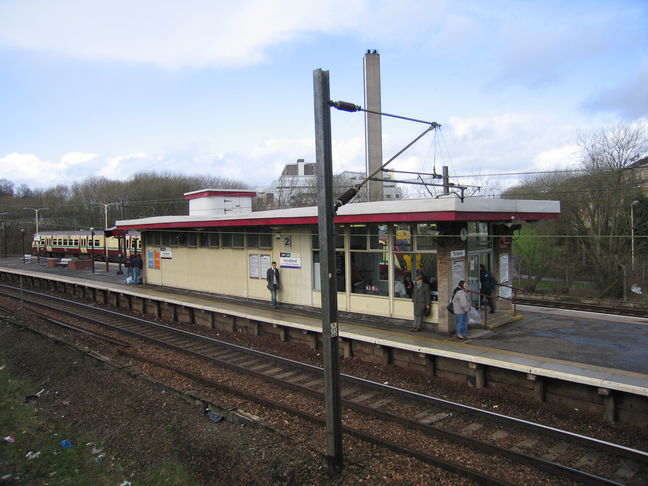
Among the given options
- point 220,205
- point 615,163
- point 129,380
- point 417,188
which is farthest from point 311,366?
point 417,188

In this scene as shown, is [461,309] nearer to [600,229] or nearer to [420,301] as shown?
[420,301]

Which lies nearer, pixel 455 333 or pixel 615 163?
pixel 455 333

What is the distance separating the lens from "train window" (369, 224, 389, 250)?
1209cm

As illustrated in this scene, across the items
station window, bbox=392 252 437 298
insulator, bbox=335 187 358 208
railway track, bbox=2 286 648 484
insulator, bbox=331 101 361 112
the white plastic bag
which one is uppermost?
insulator, bbox=331 101 361 112

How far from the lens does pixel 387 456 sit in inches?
258

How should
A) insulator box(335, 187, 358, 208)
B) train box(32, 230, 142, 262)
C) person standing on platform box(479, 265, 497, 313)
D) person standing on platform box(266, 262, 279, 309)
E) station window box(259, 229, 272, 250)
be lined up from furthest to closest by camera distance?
1. train box(32, 230, 142, 262)
2. station window box(259, 229, 272, 250)
3. person standing on platform box(266, 262, 279, 309)
4. person standing on platform box(479, 265, 497, 313)
5. insulator box(335, 187, 358, 208)

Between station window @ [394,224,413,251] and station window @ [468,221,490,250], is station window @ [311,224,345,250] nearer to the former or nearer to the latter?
station window @ [394,224,413,251]

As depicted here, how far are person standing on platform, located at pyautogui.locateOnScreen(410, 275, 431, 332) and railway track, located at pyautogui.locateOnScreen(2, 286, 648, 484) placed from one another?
242 centimetres

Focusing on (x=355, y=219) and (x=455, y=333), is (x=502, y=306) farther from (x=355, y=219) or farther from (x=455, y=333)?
(x=355, y=219)

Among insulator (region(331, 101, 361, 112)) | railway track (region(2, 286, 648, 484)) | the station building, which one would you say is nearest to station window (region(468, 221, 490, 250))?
the station building

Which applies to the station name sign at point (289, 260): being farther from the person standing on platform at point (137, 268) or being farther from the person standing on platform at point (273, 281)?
the person standing on platform at point (137, 268)

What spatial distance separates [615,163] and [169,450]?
84.2 ft

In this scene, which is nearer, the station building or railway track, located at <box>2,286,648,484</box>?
railway track, located at <box>2,286,648,484</box>

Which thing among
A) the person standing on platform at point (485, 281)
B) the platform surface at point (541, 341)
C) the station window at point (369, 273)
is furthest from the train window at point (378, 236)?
the person standing on platform at point (485, 281)
